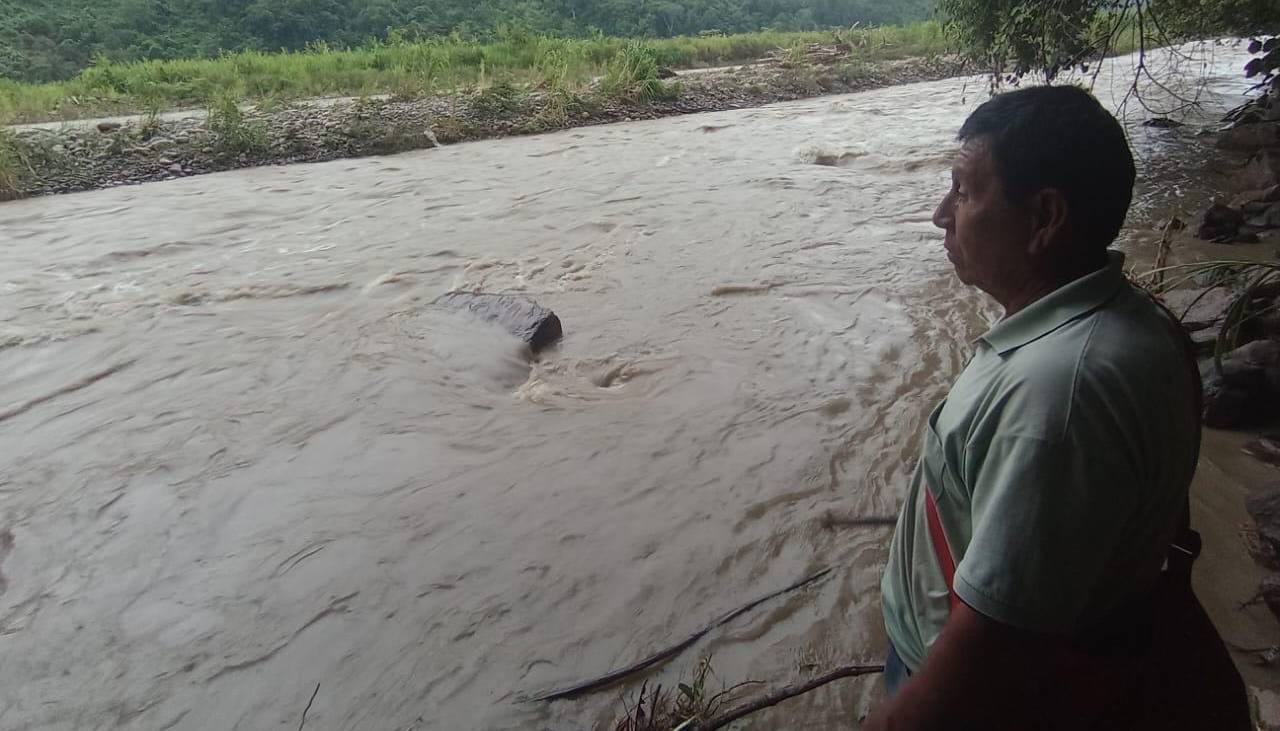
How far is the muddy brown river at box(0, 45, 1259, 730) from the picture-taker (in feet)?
8.95

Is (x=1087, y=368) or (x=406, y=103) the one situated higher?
(x=406, y=103)

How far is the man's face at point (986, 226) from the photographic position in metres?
1.17

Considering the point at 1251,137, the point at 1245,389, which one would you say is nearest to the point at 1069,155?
the point at 1245,389

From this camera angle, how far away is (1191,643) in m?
1.16

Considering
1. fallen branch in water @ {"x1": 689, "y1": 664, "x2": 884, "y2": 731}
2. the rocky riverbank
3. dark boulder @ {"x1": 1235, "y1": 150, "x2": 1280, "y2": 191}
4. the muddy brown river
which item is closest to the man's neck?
fallen branch in water @ {"x1": 689, "y1": 664, "x2": 884, "y2": 731}

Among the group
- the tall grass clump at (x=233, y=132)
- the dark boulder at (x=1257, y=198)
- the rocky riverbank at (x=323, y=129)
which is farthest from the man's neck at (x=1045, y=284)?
the tall grass clump at (x=233, y=132)

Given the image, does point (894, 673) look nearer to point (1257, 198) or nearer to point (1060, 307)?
point (1060, 307)

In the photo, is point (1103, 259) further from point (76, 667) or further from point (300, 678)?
Result: point (76, 667)

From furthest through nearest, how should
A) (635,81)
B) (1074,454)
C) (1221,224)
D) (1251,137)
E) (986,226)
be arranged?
(635,81)
(1251,137)
(1221,224)
(986,226)
(1074,454)

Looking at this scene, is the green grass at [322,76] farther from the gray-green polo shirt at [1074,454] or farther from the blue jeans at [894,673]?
the gray-green polo shirt at [1074,454]

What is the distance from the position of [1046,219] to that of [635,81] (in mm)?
14275

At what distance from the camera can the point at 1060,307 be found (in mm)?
1105

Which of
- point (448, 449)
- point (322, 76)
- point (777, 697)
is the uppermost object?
point (322, 76)

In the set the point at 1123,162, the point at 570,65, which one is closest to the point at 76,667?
the point at 1123,162
